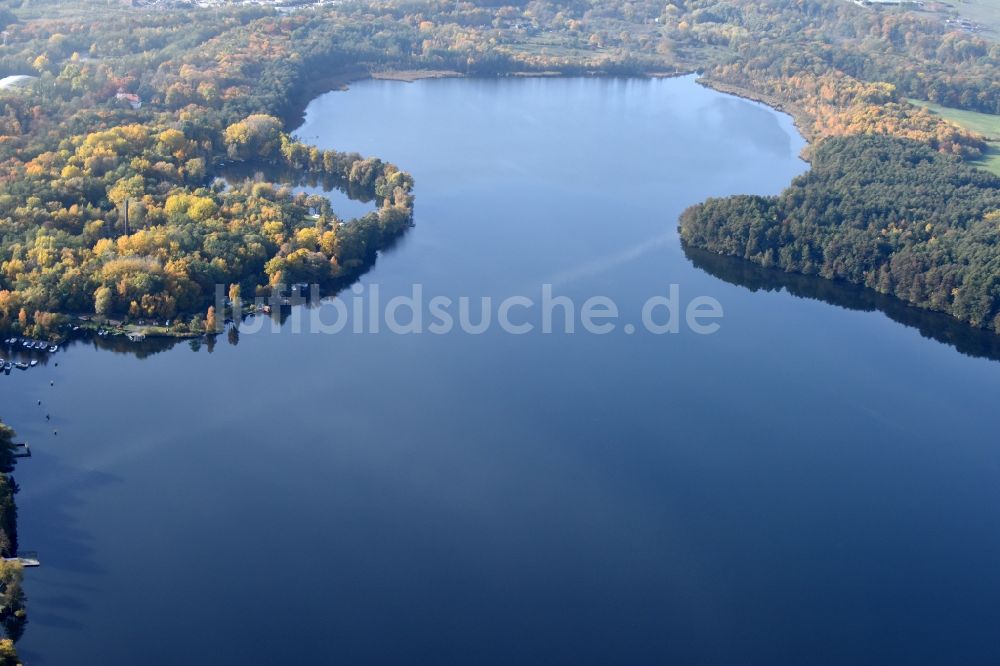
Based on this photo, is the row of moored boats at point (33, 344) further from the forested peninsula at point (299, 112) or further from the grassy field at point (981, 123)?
the grassy field at point (981, 123)

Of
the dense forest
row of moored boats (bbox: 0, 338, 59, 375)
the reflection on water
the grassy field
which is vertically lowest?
the reflection on water

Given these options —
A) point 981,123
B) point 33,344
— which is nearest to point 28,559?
point 33,344

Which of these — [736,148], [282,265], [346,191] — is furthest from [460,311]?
[736,148]

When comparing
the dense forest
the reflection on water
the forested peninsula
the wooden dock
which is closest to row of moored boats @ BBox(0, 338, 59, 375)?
the forested peninsula

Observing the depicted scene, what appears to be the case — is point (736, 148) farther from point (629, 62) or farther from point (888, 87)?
point (629, 62)

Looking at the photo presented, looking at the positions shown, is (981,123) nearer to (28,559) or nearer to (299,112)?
(299,112)

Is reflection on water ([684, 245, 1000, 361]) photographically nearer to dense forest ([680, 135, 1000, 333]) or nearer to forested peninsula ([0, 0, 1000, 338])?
dense forest ([680, 135, 1000, 333])

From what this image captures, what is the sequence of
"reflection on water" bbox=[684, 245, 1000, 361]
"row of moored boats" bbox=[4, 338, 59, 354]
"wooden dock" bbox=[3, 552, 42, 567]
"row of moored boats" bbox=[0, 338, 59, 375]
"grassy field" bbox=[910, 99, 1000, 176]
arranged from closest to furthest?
"wooden dock" bbox=[3, 552, 42, 567] → "row of moored boats" bbox=[0, 338, 59, 375] → "row of moored boats" bbox=[4, 338, 59, 354] → "reflection on water" bbox=[684, 245, 1000, 361] → "grassy field" bbox=[910, 99, 1000, 176]
